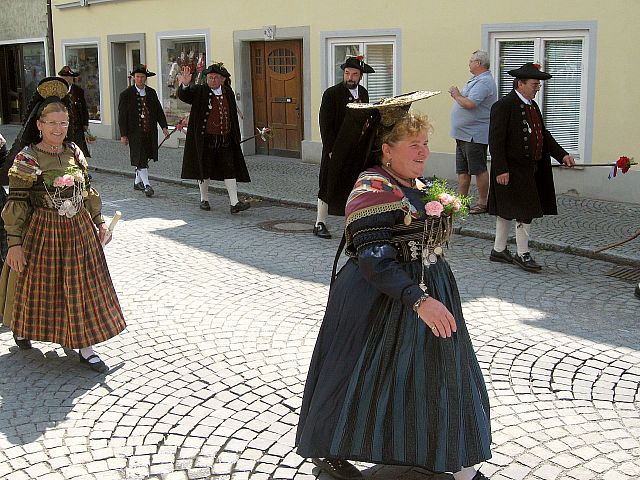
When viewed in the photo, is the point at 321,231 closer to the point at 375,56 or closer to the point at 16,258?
the point at 16,258

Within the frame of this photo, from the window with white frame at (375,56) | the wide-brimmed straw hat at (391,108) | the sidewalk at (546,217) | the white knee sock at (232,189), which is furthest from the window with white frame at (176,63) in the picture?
the wide-brimmed straw hat at (391,108)

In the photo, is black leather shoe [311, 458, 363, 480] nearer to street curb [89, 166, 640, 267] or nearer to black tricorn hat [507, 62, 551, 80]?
black tricorn hat [507, 62, 551, 80]

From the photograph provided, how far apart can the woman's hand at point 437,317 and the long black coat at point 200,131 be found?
7654 mm

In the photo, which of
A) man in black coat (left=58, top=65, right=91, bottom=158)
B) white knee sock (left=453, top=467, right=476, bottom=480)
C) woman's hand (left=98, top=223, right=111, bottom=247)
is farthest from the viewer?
man in black coat (left=58, top=65, right=91, bottom=158)

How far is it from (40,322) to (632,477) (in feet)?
11.6

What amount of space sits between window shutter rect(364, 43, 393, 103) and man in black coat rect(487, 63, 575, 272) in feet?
20.2

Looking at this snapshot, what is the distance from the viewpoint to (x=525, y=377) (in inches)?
203

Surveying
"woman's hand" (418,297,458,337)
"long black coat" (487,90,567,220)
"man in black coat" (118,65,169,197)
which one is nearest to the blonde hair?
"woman's hand" (418,297,458,337)

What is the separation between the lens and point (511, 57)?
12.1 m

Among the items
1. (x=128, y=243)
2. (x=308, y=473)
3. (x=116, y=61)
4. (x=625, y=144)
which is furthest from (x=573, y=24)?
(x=116, y=61)

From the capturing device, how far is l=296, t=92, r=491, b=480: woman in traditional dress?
11.7 feet

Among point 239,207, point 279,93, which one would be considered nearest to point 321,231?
point 239,207

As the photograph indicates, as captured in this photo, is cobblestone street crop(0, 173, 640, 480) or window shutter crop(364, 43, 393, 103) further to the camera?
window shutter crop(364, 43, 393, 103)

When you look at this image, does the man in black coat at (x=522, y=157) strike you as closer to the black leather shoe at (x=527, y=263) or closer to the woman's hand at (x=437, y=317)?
the black leather shoe at (x=527, y=263)
